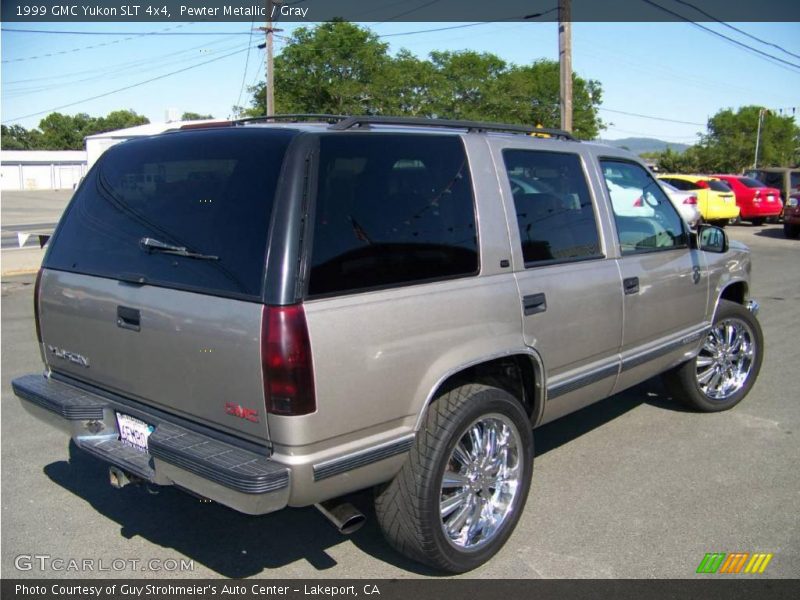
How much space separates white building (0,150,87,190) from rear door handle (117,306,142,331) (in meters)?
71.1

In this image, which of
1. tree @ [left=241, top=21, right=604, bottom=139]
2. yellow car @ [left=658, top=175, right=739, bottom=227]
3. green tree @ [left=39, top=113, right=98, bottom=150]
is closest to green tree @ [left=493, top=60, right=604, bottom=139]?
tree @ [left=241, top=21, right=604, bottom=139]

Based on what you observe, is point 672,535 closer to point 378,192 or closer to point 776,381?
point 378,192

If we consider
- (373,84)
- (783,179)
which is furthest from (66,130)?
(783,179)

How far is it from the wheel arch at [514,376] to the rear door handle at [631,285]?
908 millimetres

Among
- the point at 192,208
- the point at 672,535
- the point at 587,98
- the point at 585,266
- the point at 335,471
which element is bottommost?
the point at 672,535

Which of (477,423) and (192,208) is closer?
(192,208)

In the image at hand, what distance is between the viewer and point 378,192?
10.1 feet

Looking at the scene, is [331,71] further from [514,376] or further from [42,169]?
[42,169]

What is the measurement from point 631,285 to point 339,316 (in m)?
2.20

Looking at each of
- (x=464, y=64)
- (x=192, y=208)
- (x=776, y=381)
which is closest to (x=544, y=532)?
(x=192, y=208)

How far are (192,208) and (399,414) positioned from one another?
48.6 inches

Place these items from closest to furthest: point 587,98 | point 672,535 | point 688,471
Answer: point 672,535
point 688,471
point 587,98

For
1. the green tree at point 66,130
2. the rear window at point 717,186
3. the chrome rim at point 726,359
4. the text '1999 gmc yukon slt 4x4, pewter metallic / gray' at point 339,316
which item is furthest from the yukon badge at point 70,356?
the green tree at point 66,130

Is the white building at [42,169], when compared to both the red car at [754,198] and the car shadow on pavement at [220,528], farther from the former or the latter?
the car shadow on pavement at [220,528]
